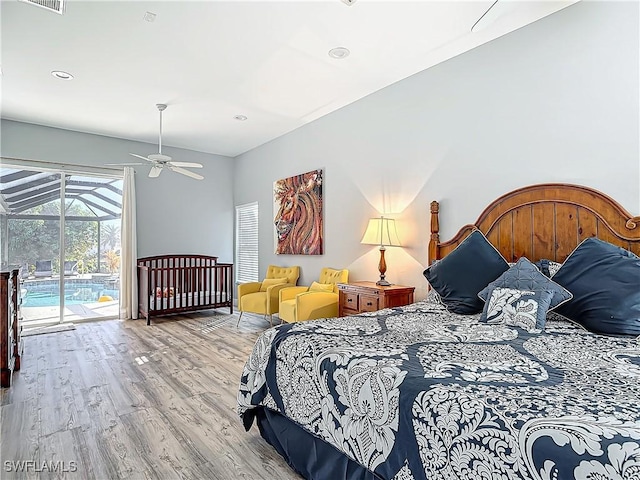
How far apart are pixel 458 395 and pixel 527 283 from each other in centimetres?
139

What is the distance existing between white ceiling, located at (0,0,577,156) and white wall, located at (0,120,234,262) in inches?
17.8

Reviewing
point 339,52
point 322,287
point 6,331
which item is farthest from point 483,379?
point 6,331

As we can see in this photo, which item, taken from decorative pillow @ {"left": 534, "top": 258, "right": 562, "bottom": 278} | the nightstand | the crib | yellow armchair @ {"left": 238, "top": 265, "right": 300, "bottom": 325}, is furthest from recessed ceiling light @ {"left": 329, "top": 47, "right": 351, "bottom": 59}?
the crib

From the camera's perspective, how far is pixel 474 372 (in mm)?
1412

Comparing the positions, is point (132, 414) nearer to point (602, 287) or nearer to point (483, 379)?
point (483, 379)

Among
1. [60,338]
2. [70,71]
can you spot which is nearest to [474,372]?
[70,71]

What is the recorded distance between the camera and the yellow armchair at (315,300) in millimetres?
4211

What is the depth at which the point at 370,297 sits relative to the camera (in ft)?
12.0

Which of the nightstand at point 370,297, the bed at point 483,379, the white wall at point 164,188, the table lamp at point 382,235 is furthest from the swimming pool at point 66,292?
the bed at point 483,379

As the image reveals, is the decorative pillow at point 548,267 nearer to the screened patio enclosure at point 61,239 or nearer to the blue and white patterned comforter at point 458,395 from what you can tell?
the blue and white patterned comforter at point 458,395

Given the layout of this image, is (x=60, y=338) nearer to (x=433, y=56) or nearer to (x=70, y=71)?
(x=70, y=71)

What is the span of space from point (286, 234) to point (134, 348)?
2.54 meters

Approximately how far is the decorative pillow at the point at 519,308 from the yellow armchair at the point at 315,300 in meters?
2.16

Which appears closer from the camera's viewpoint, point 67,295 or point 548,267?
point 548,267
